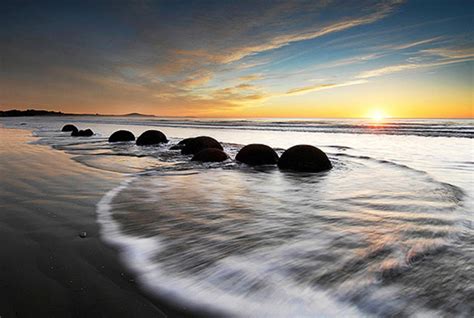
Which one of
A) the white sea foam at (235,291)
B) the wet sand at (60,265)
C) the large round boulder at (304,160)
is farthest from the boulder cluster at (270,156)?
the white sea foam at (235,291)

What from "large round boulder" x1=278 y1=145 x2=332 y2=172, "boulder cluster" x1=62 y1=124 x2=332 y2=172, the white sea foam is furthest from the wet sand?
"large round boulder" x1=278 y1=145 x2=332 y2=172

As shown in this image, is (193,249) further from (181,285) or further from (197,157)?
(197,157)

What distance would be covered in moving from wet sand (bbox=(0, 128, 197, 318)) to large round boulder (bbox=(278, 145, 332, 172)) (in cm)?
466

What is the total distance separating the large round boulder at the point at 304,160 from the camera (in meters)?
7.96

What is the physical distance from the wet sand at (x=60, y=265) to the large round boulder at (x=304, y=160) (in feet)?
15.3

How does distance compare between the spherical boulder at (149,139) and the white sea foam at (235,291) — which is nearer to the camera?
the white sea foam at (235,291)

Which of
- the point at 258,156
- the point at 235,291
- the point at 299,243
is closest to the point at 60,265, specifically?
the point at 235,291

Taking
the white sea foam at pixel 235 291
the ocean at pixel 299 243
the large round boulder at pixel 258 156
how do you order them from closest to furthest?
1. the white sea foam at pixel 235 291
2. the ocean at pixel 299 243
3. the large round boulder at pixel 258 156

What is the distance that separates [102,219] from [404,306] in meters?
3.31

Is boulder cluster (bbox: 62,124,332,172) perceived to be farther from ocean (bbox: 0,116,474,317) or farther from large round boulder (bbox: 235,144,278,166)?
ocean (bbox: 0,116,474,317)

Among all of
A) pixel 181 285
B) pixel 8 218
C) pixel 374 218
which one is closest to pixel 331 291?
pixel 181 285

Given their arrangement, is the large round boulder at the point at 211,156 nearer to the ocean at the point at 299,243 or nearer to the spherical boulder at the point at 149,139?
the ocean at the point at 299,243

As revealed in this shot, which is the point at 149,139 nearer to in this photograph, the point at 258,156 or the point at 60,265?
the point at 258,156

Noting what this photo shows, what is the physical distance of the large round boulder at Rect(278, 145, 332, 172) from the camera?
7.96 metres
